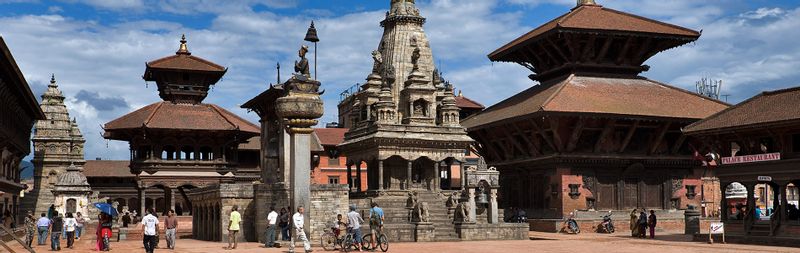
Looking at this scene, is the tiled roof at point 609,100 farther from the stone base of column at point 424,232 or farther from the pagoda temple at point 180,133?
the pagoda temple at point 180,133

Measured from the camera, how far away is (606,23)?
51500 millimetres

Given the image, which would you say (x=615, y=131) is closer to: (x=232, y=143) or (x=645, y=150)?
(x=645, y=150)

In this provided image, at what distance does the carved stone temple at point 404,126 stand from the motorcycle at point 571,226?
19.8 ft

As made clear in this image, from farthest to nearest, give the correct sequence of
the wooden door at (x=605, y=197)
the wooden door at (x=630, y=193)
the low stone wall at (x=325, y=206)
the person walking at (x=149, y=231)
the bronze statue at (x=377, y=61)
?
the bronze statue at (x=377, y=61) → the wooden door at (x=630, y=193) → the wooden door at (x=605, y=197) → the low stone wall at (x=325, y=206) → the person walking at (x=149, y=231)

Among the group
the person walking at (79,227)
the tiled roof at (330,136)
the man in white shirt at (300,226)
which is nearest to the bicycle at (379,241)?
the man in white shirt at (300,226)

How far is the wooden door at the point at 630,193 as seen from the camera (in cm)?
4959

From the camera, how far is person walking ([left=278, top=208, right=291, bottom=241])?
30438 millimetres

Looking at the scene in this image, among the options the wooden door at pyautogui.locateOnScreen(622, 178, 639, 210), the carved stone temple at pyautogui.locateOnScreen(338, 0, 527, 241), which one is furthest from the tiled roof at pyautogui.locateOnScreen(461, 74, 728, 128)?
the wooden door at pyautogui.locateOnScreen(622, 178, 639, 210)

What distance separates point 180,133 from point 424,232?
25.0m

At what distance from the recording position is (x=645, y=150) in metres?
49.7

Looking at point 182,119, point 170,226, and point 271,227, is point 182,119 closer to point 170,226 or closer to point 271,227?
point 170,226

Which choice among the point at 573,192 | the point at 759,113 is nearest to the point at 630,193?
the point at 573,192

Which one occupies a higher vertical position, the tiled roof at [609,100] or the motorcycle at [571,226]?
the tiled roof at [609,100]

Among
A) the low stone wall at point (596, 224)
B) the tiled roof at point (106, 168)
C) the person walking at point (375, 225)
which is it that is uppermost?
the tiled roof at point (106, 168)
